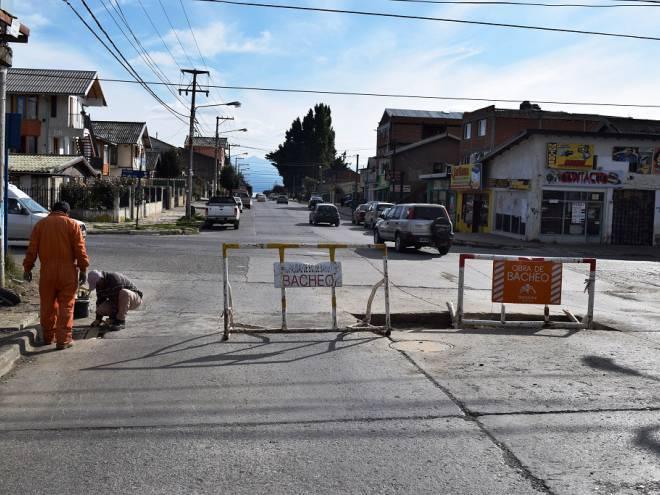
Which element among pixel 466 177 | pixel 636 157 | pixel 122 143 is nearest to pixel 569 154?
pixel 636 157

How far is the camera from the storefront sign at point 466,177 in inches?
1606

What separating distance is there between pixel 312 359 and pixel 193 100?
1473 inches

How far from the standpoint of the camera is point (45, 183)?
115 feet

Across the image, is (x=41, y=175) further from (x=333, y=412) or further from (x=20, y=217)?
(x=333, y=412)

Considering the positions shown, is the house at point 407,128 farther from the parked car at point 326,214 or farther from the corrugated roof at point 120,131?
the parked car at point 326,214

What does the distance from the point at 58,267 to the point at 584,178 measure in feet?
97.3

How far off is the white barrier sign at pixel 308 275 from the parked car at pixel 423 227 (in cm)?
1434

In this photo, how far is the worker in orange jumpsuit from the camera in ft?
Result: 27.8

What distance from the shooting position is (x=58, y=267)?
27.7ft

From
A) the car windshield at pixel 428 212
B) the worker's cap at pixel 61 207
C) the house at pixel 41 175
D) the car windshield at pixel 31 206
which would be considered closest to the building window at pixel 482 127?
the house at pixel 41 175

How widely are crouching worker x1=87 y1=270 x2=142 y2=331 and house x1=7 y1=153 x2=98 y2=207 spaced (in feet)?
81.9

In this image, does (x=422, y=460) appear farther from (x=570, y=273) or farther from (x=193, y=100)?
(x=193, y=100)

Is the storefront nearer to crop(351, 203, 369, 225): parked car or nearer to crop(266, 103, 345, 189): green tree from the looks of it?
crop(351, 203, 369, 225): parked car

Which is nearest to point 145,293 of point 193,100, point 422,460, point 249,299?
point 249,299
